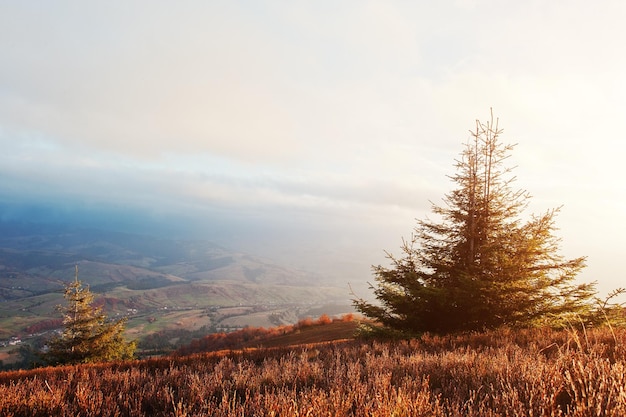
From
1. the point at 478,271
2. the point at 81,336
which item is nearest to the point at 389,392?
the point at 478,271

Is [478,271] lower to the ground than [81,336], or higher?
higher

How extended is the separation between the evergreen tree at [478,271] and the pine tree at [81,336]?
93.7 ft

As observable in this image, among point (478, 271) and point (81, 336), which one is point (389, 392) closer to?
point (478, 271)

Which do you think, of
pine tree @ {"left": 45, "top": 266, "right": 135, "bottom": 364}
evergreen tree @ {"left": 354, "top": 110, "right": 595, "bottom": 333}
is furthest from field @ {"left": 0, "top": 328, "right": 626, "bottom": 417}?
pine tree @ {"left": 45, "top": 266, "right": 135, "bottom": 364}

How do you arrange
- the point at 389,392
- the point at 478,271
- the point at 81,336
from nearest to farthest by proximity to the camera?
the point at 389,392, the point at 478,271, the point at 81,336

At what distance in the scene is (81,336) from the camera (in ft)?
104

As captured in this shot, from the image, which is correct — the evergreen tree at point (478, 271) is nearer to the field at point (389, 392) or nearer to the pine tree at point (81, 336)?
the field at point (389, 392)

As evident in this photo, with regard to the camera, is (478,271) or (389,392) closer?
(389,392)

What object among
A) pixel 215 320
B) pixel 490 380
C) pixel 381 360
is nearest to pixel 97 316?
pixel 381 360

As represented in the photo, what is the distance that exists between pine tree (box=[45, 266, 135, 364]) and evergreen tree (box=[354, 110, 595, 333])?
93.7ft

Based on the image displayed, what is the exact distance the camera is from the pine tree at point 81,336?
31.0 meters

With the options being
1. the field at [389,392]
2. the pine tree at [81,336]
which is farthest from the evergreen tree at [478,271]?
the pine tree at [81,336]

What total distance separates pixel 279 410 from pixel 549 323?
1317 centimetres

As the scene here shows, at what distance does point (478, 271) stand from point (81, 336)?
34683 millimetres
